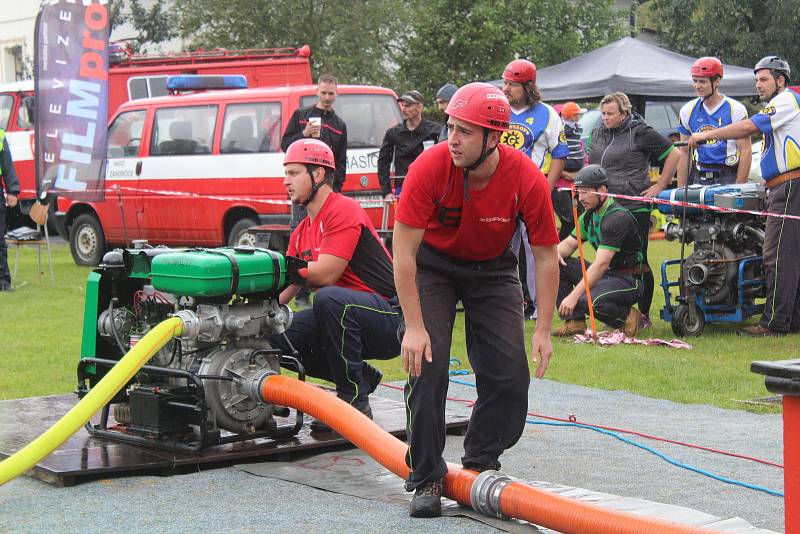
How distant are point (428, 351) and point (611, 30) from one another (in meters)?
27.5

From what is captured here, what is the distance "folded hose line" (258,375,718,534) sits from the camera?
428 centimetres

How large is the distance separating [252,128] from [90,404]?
9.42 meters

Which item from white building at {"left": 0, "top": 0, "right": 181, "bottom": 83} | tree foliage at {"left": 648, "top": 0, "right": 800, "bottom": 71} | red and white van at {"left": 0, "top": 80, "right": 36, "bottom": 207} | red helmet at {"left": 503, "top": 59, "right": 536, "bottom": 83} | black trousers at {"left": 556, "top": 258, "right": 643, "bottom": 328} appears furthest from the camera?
white building at {"left": 0, "top": 0, "right": 181, "bottom": 83}

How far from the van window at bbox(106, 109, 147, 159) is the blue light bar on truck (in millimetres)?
1278

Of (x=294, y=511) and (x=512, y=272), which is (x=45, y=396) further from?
(x=512, y=272)

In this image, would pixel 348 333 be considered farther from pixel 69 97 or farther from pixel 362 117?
pixel 69 97

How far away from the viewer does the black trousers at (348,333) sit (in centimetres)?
613

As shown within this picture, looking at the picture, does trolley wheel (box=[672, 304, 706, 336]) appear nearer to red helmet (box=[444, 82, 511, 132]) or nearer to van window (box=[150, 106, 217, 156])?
red helmet (box=[444, 82, 511, 132])

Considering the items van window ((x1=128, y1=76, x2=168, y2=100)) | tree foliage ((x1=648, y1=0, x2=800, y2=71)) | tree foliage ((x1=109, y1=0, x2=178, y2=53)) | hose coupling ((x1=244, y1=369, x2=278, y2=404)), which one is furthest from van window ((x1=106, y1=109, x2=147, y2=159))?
tree foliage ((x1=648, y1=0, x2=800, y2=71))

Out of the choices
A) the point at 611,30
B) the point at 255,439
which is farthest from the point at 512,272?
the point at 611,30

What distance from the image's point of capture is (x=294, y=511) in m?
4.87

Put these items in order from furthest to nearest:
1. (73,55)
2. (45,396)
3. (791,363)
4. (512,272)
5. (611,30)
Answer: (611,30)
(73,55)
(45,396)
(512,272)
(791,363)

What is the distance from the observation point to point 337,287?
245 inches

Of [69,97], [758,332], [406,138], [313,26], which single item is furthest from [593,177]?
[313,26]
